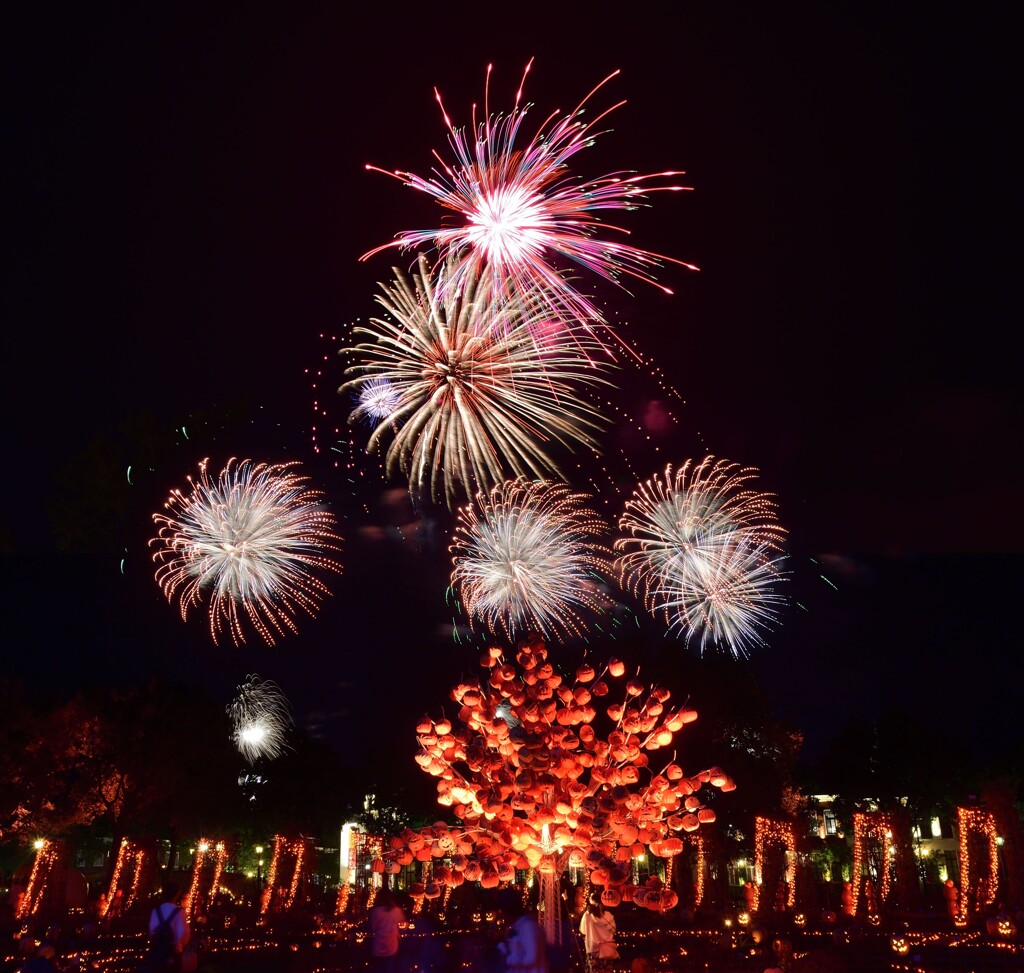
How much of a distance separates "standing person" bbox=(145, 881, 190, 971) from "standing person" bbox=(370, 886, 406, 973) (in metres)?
2.60

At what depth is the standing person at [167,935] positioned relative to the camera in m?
9.77

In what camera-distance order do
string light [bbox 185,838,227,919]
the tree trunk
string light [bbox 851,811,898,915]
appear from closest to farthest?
the tree trunk < string light [bbox 851,811,898,915] < string light [bbox 185,838,227,919]

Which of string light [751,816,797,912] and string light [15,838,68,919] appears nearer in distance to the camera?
string light [15,838,68,919]

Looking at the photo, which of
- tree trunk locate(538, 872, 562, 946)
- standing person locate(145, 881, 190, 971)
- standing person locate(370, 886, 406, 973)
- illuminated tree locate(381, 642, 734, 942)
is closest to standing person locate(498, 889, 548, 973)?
tree trunk locate(538, 872, 562, 946)

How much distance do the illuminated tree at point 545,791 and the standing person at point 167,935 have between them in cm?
345

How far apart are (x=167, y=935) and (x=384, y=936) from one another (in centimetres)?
298

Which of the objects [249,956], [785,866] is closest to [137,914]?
[249,956]

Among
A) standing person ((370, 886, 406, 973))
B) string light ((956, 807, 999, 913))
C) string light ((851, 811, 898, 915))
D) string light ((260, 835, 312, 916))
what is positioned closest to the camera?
standing person ((370, 886, 406, 973))

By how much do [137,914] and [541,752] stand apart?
19299 millimetres

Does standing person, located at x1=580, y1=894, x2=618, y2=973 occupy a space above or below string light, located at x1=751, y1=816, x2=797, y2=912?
below

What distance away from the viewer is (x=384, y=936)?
1190cm

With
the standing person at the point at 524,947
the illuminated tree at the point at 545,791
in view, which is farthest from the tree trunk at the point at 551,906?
the standing person at the point at 524,947

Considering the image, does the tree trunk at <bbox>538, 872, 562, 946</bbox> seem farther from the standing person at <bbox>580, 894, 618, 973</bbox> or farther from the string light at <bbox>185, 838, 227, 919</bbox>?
the string light at <bbox>185, 838, 227, 919</bbox>

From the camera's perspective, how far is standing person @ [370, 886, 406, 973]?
1188cm
